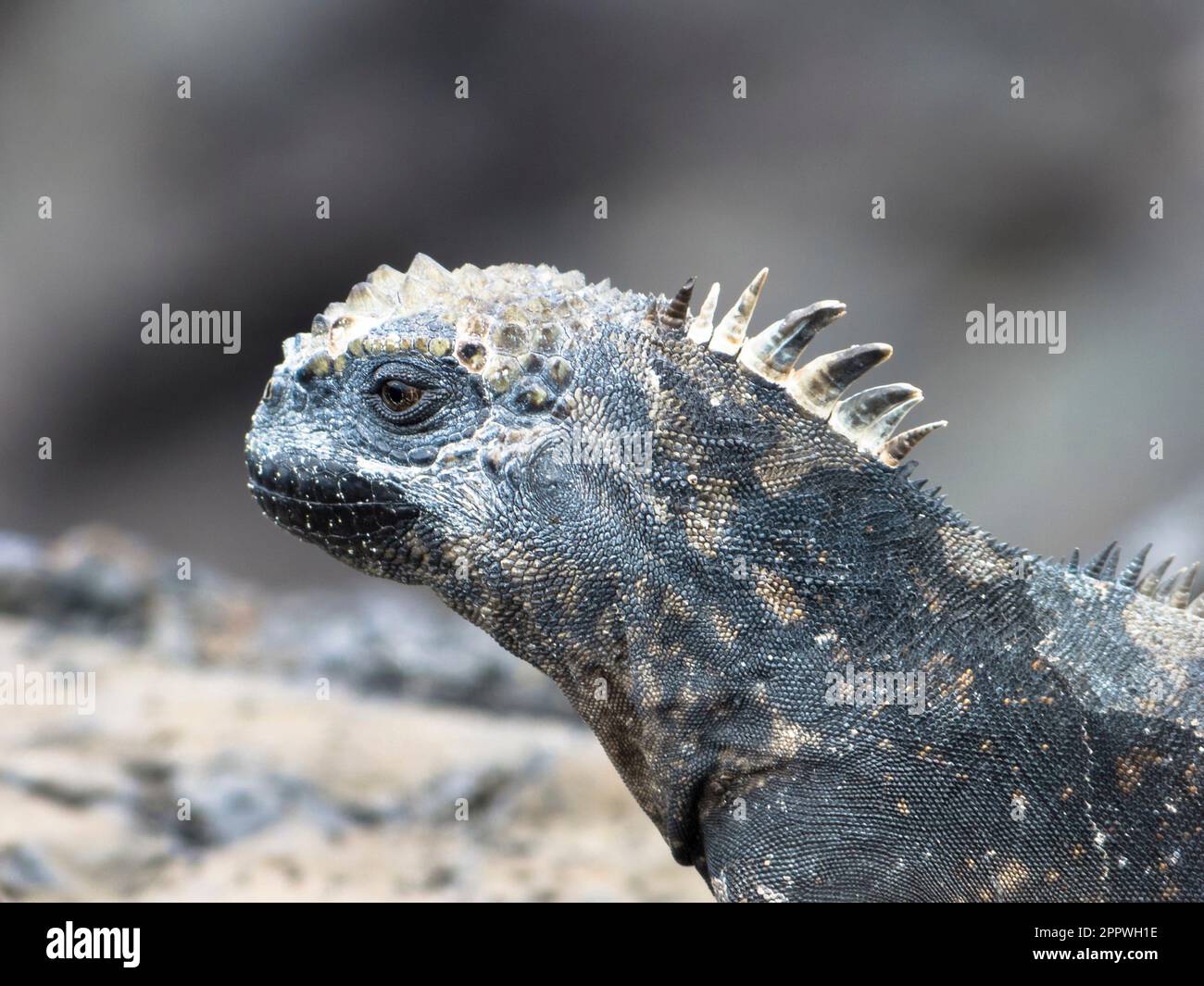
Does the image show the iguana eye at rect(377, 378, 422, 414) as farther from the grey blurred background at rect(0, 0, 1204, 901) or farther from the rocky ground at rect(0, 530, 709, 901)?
the grey blurred background at rect(0, 0, 1204, 901)

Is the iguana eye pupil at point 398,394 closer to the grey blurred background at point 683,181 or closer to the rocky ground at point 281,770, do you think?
the rocky ground at point 281,770

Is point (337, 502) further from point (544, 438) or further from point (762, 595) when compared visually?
point (762, 595)

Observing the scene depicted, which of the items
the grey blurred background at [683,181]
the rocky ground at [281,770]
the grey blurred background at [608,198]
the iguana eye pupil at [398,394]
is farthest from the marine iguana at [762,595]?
the grey blurred background at [683,181]

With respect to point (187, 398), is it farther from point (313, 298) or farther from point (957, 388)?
point (957, 388)

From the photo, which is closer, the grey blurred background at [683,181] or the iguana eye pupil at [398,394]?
the iguana eye pupil at [398,394]

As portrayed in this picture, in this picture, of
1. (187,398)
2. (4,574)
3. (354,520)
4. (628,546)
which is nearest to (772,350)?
(628,546)

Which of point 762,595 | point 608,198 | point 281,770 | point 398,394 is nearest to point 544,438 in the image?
point 398,394
